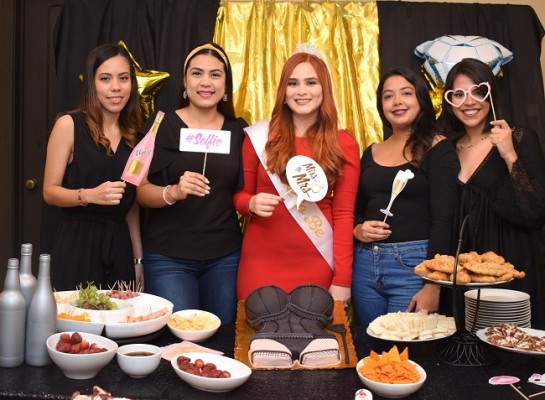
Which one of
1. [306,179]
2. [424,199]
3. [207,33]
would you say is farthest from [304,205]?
[207,33]

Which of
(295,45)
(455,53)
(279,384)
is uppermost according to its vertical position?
(295,45)

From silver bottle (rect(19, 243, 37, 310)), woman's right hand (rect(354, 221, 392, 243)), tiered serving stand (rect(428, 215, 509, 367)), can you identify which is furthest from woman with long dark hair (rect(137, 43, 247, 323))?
tiered serving stand (rect(428, 215, 509, 367))

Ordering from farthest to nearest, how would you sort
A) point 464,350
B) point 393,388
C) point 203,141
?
point 203,141 < point 464,350 < point 393,388

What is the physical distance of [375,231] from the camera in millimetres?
2508

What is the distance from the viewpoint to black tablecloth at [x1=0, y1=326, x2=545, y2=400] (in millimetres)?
1567

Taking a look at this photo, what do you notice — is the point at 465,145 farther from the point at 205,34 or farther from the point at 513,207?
the point at 205,34

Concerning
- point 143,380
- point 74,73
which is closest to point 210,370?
point 143,380

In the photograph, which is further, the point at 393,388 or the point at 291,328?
the point at 291,328

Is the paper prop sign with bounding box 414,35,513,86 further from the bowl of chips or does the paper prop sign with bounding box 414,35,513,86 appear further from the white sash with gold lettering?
the bowl of chips

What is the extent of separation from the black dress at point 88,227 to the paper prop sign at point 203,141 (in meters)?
0.57

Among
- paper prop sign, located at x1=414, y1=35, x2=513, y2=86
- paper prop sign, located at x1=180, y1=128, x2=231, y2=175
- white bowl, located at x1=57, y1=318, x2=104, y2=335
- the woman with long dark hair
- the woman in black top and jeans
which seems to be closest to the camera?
white bowl, located at x1=57, y1=318, x2=104, y2=335

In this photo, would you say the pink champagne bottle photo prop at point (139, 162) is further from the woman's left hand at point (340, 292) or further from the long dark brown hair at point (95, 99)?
the woman's left hand at point (340, 292)

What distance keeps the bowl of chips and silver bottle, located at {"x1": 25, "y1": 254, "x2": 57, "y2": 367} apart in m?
0.81

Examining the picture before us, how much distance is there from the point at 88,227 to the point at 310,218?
92 cm
